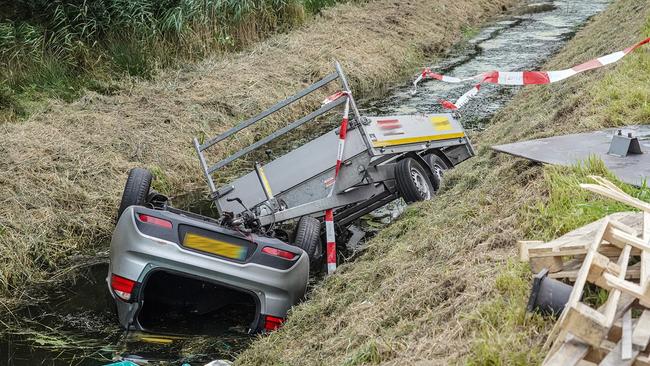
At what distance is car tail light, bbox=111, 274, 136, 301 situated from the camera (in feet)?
21.7

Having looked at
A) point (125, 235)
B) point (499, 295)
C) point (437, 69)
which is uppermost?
point (499, 295)

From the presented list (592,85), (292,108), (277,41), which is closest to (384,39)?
(277,41)

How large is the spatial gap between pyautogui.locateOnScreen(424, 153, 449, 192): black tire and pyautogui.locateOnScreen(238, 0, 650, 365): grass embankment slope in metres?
0.30

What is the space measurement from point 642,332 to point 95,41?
12.5 metres

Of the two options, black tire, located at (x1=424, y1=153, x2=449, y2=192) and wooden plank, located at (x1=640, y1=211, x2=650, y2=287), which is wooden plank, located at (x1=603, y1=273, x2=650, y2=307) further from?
black tire, located at (x1=424, y1=153, x2=449, y2=192)

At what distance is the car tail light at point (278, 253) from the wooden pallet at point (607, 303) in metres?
2.71

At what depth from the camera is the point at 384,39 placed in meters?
18.8

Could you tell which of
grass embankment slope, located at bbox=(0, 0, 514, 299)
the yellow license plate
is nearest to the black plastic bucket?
the yellow license plate

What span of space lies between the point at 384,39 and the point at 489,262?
45.0 feet

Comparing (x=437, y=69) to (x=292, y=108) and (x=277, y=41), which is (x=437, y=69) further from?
(x=292, y=108)

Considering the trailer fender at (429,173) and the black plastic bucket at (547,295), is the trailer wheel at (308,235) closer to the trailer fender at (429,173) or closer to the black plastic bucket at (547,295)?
the trailer fender at (429,173)

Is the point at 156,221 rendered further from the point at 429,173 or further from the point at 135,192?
the point at 429,173

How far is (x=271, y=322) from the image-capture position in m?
6.84

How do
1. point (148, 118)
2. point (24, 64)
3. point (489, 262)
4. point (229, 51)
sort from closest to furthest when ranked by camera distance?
point (489, 262)
point (148, 118)
point (24, 64)
point (229, 51)
